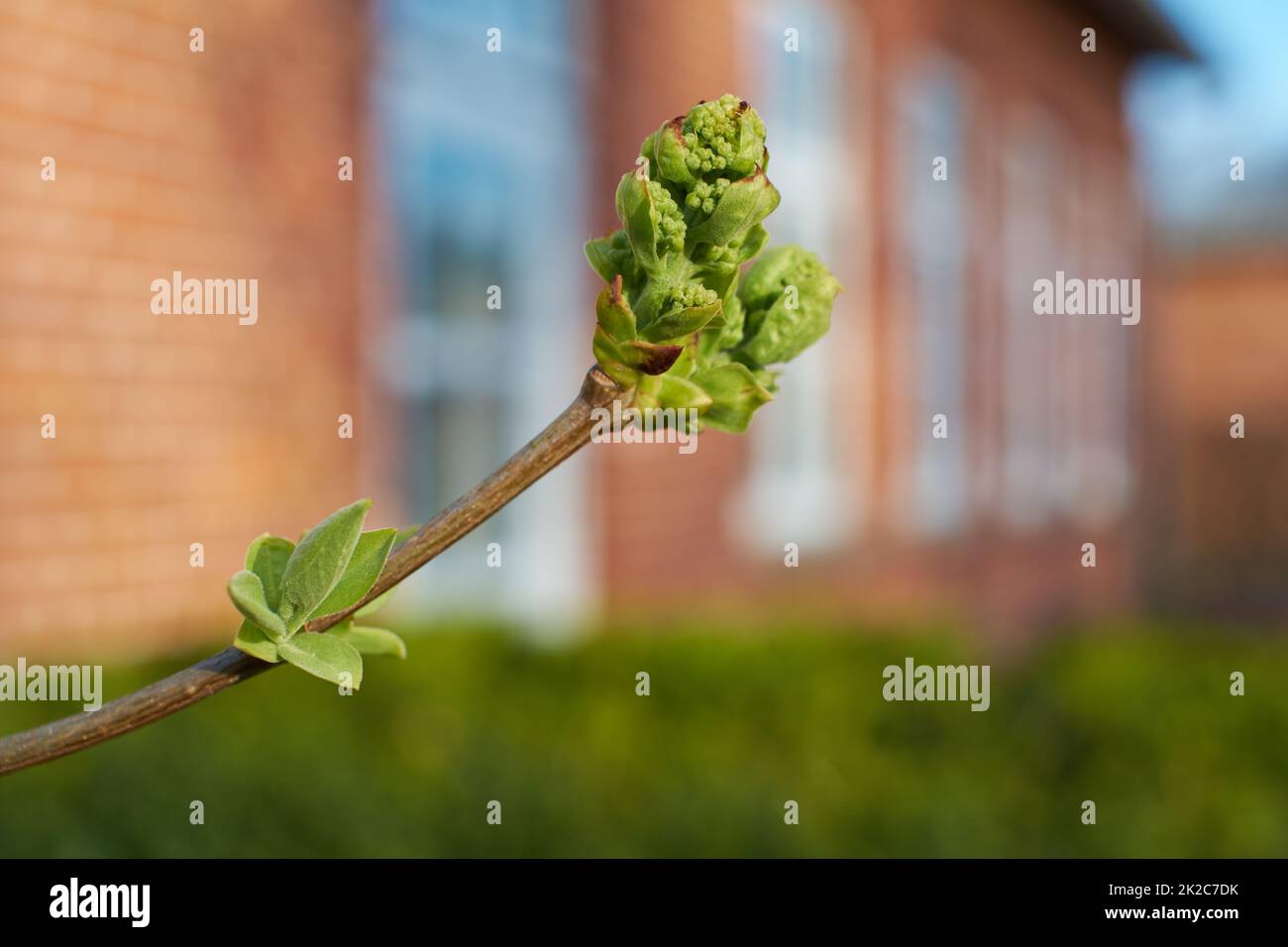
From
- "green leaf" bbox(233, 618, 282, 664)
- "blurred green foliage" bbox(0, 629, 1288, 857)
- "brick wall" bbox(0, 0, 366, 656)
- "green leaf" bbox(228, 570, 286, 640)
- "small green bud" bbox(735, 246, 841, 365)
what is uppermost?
"brick wall" bbox(0, 0, 366, 656)

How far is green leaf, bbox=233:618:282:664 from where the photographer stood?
0.30m

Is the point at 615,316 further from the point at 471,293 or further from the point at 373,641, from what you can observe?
the point at 471,293

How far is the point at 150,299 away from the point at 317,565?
314cm

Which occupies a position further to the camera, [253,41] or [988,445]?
[988,445]

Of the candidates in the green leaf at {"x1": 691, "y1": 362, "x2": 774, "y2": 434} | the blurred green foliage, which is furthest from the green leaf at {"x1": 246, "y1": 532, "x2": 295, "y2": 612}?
the blurred green foliage

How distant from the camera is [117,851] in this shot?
200 cm

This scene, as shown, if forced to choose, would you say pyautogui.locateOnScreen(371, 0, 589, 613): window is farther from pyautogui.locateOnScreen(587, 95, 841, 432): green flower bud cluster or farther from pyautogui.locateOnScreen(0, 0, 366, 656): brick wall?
pyautogui.locateOnScreen(587, 95, 841, 432): green flower bud cluster

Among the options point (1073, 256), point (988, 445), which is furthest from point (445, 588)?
point (1073, 256)

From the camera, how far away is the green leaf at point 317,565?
0.31 m

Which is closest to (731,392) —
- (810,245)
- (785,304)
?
(785,304)

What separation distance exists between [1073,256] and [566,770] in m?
9.78

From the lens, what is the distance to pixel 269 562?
36 cm

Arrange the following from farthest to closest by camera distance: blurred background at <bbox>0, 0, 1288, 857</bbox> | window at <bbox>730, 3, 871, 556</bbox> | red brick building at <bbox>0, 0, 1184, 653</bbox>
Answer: window at <bbox>730, 3, 871, 556</bbox>
red brick building at <bbox>0, 0, 1184, 653</bbox>
blurred background at <bbox>0, 0, 1288, 857</bbox>
